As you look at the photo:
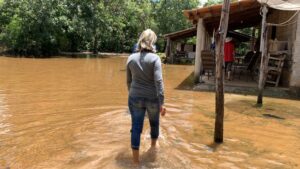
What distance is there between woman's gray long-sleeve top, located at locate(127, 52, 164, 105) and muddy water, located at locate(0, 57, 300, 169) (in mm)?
974

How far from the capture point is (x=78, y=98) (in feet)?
31.3

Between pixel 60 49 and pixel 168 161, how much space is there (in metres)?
31.7

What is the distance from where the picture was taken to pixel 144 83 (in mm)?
4320

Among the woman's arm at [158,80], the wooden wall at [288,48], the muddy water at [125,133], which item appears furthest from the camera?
the wooden wall at [288,48]

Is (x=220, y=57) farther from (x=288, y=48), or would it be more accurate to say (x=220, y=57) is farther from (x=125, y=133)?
(x=288, y=48)

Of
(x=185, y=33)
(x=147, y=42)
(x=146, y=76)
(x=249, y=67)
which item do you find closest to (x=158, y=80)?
(x=146, y=76)

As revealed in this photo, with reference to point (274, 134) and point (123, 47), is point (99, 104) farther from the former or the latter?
point (123, 47)

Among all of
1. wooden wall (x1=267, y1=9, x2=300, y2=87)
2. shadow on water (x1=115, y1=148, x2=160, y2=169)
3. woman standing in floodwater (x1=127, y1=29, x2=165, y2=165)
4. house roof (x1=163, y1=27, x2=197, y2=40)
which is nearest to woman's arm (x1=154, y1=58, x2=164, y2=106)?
woman standing in floodwater (x1=127, y1=29, x2=165, y2=165)

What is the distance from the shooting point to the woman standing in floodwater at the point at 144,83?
4.21m

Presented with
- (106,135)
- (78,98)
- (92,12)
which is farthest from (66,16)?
(106,135)

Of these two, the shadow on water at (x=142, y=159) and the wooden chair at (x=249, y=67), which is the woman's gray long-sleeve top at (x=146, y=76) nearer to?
the shadow on water at (x=142, y=159)

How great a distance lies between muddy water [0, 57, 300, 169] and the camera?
475cm

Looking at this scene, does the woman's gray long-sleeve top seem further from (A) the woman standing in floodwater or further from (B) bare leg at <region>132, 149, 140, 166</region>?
(B) bare leg at <region>132, 149, 140, 166</region>

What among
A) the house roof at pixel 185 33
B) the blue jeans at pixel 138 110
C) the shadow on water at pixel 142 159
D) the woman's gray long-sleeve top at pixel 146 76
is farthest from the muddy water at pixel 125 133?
the house roof at pixel 185 33
